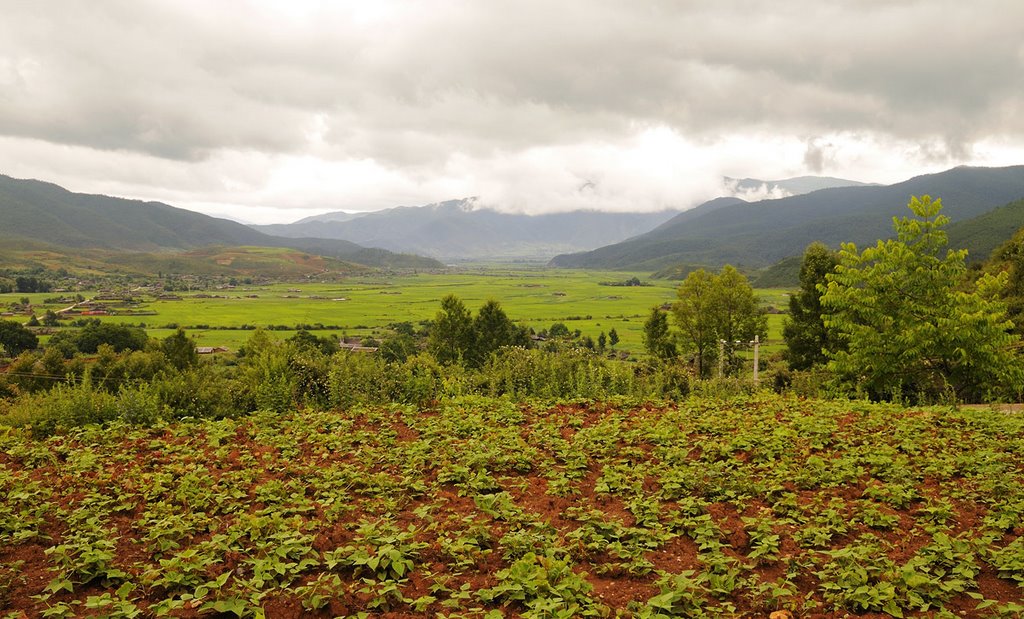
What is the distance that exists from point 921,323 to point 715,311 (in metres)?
18.6

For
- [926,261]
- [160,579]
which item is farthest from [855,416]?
[160,579]

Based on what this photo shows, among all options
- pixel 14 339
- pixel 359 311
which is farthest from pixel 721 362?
pixel 359 311

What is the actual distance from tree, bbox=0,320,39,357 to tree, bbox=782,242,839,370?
6292 cm

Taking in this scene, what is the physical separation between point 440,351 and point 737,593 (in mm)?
40217

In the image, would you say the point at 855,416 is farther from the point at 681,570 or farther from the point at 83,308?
the point at 83,308

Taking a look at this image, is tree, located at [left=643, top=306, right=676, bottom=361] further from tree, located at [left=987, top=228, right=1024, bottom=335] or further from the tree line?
the tree line

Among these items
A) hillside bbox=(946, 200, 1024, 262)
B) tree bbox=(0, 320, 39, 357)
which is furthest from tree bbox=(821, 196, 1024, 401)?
hillside bbox=(946, 200, 1024, 262)

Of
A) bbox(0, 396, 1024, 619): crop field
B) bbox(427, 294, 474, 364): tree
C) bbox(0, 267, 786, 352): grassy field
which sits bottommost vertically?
bbox(0, 267, 786, 352): grassy field

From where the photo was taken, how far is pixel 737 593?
16.0 feet

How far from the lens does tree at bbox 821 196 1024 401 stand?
16.1 m

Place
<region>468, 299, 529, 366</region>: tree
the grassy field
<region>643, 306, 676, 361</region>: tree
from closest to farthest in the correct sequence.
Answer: <region>643, 306, 676, 361</region>: tree
<region>468, 299, 529, 366</region>: tree
the grassy field

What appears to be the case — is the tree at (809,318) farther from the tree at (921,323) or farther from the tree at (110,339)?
the tree at (110,339)

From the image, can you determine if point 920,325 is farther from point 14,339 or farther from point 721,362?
point 14,339

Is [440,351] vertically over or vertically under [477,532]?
under
